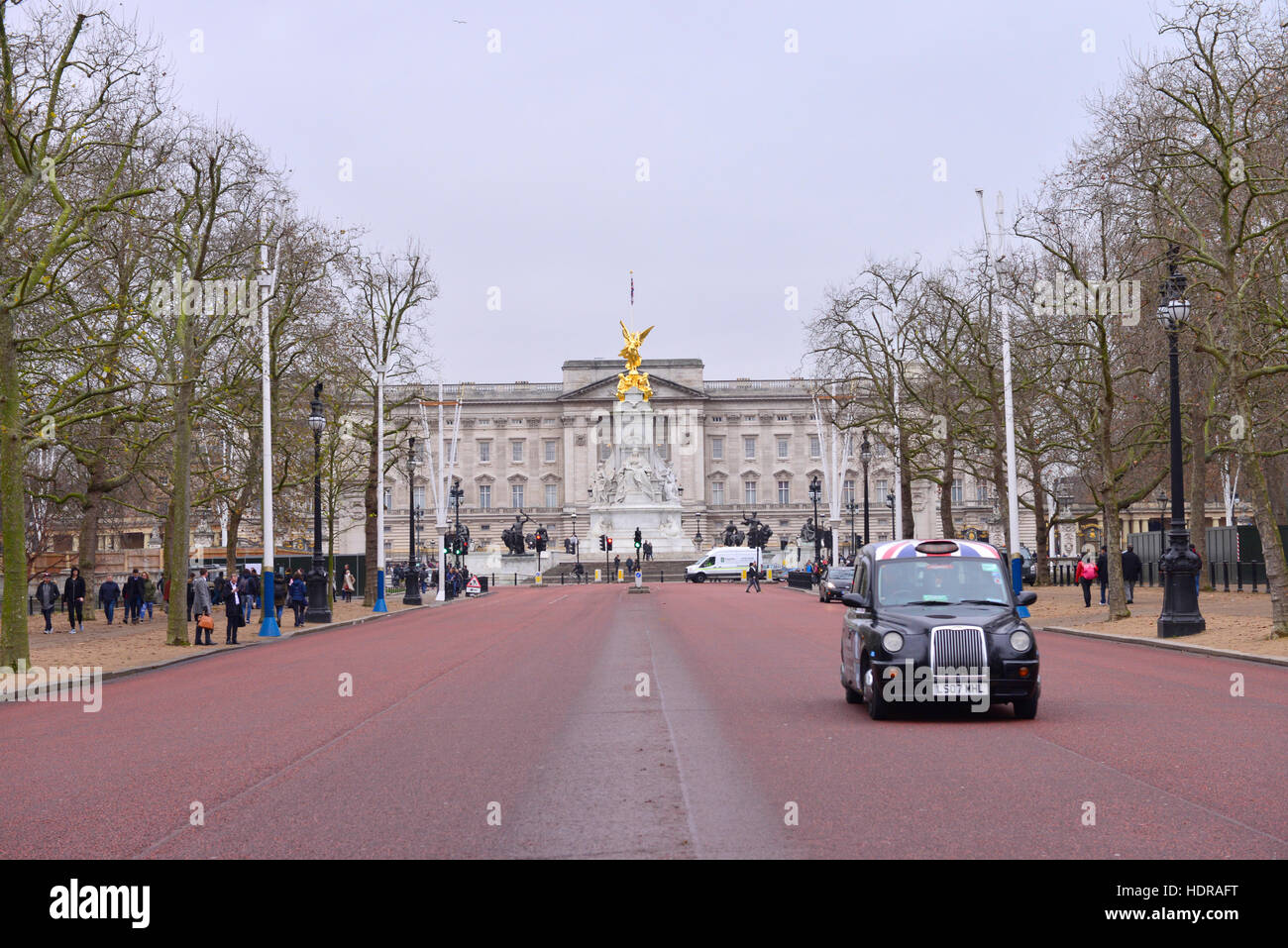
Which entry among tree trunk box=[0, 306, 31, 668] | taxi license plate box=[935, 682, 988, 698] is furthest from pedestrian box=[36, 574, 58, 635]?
taxi license plate box=[935, 682, 988, 698]

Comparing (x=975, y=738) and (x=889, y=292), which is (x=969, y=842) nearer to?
(x=975, y=738)

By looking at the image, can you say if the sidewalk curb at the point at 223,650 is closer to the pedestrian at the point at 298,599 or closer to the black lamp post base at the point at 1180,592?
the pedestrian at the point at 298,599

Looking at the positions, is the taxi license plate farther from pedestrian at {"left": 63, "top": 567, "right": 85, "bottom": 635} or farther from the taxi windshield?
pedestrian at {"left": 63, "top": 567, "right": 85, "bottom": 635}

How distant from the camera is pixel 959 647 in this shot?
43.6 ft

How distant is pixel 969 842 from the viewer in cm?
771

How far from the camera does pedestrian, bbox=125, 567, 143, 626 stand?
140 ft

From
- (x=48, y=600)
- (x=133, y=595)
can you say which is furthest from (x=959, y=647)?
(x=133, y=595)

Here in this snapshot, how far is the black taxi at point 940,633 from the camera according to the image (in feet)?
43.6

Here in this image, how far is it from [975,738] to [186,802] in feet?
22.4

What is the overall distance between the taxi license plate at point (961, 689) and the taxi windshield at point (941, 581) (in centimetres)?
104

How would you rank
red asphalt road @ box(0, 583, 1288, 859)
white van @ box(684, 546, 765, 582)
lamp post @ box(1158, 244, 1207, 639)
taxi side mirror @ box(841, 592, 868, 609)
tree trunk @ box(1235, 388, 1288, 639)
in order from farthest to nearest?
1. white van @ box(684, 546, 765, 582)
2. lamp post @ box(1158, 244, 1207, 639)
3. tree trunk @ box(1235, 388, 1288, 639)
4. taxi side mirror @ box(841, 592, 868, 609)
5. red asphalt road @ box(0, 583, 1288, 859)

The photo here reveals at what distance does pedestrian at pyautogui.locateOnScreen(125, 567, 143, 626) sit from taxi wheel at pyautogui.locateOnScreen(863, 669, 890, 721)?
33874 mm

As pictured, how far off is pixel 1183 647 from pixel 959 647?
1271cm

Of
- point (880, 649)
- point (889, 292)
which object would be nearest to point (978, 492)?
point (889, 292)
